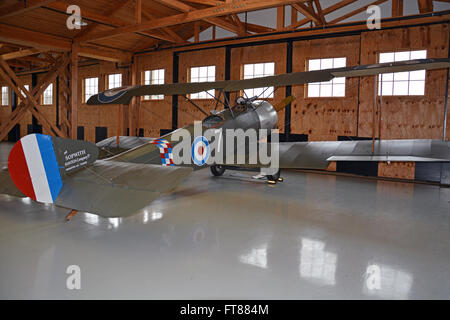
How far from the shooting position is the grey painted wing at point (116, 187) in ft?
10.9

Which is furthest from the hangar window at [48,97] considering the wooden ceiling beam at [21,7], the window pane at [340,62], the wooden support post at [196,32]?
the window pane at [340,62]

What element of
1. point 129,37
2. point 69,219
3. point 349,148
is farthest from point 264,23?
point 69,219

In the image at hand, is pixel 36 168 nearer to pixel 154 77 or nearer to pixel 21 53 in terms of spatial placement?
pixel 154 77

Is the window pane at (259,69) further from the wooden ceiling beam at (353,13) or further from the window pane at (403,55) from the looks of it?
the window pane at (403,55)

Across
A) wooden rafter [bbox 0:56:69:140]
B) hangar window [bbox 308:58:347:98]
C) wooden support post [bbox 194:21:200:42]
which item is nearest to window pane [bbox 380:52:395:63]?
hangar window [bbox 308:58:347:98]

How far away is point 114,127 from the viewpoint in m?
14.3

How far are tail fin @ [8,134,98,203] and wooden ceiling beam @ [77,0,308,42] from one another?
425cm

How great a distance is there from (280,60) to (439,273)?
8114 mm

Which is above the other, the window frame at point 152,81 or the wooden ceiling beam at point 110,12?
the wooden ceiling beam at point 110,12

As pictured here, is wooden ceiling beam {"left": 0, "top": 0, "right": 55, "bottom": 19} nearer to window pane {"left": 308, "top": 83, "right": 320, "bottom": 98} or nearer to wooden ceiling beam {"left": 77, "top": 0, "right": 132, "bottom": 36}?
wooden ceiling beam {"left": 77, "top": 0, "right": 132, "bottom": 36}

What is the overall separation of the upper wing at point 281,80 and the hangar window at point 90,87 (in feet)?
29.1

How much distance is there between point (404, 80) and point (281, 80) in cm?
475
